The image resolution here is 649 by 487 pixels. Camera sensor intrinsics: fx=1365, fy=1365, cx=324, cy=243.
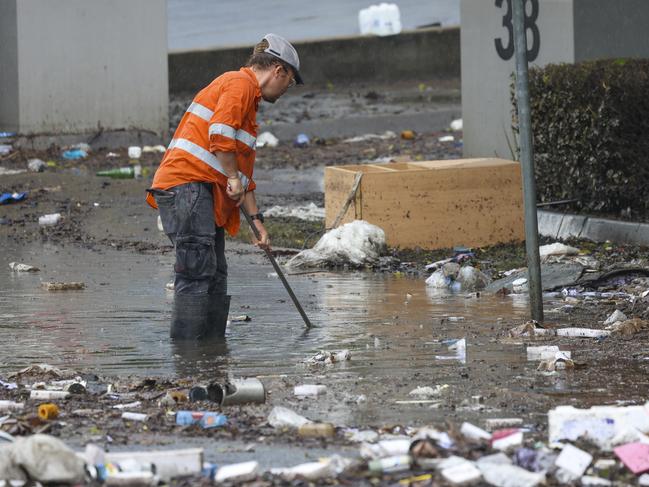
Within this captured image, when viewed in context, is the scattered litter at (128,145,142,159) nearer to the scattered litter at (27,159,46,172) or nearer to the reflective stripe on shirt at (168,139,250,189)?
the scattered litter at (27,159,46,172)

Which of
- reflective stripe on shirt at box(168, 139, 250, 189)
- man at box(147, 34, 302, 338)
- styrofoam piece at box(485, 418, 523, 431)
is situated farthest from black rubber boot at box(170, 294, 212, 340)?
styrofoam piece at box(485, 418, 523, 431)

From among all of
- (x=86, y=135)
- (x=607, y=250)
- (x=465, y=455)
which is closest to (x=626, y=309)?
(x=607, y=250)

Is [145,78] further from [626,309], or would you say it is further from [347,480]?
[347,480]

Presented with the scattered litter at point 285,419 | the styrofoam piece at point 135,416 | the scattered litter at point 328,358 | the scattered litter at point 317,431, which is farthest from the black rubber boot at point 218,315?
the scattered litter at point 317,431

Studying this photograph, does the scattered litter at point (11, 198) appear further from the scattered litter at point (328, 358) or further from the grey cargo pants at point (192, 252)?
the scattered litter at point (328, 358)

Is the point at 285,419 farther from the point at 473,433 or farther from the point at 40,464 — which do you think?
the point at 40,464

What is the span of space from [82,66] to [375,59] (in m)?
7.53

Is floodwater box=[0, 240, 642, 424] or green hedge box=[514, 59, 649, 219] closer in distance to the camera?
floodwater box=[0, 240, 642, 424]

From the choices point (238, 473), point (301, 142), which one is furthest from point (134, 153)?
point (238, 473)

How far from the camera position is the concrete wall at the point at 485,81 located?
1384 centimetres

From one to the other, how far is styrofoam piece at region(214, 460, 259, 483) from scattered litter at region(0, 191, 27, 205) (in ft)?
29.7

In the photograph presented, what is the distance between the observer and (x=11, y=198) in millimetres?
13039

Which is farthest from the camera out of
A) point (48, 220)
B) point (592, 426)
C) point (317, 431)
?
point (48, 220)

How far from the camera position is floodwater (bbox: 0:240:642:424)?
19.4ft
